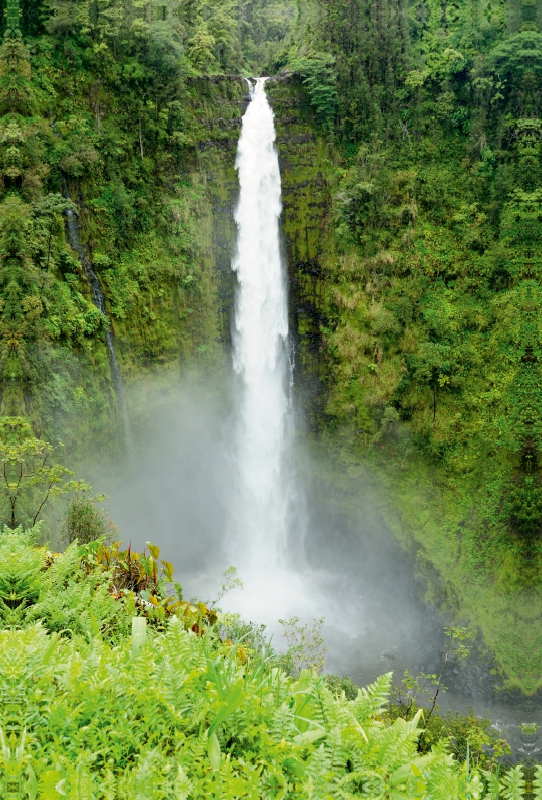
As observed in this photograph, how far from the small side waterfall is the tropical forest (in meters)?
0.09

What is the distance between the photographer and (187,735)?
2475 mm

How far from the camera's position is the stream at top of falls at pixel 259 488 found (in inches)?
783

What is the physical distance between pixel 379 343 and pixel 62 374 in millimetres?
11350

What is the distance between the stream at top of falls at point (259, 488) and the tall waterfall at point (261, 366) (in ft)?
0.13

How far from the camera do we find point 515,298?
20.8m

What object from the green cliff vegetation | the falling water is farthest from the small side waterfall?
the green cliff vegetation

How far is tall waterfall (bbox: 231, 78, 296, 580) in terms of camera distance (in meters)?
22.3

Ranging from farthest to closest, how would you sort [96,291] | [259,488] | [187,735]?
1. [259,488]
2. [96,291]
3. [187,735]

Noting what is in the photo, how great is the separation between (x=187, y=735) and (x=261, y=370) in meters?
20.4

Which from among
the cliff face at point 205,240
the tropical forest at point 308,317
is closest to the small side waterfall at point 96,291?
the tropical forest at point 308,317

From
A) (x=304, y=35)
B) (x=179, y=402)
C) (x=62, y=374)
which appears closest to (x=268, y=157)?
(x=304, y=35)

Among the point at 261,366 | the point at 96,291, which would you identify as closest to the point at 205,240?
the point at 261,366

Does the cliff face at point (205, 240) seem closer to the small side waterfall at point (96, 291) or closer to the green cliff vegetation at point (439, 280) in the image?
the small side waterfall at point (96, 291)

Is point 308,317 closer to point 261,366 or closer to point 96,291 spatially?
point 261,366
